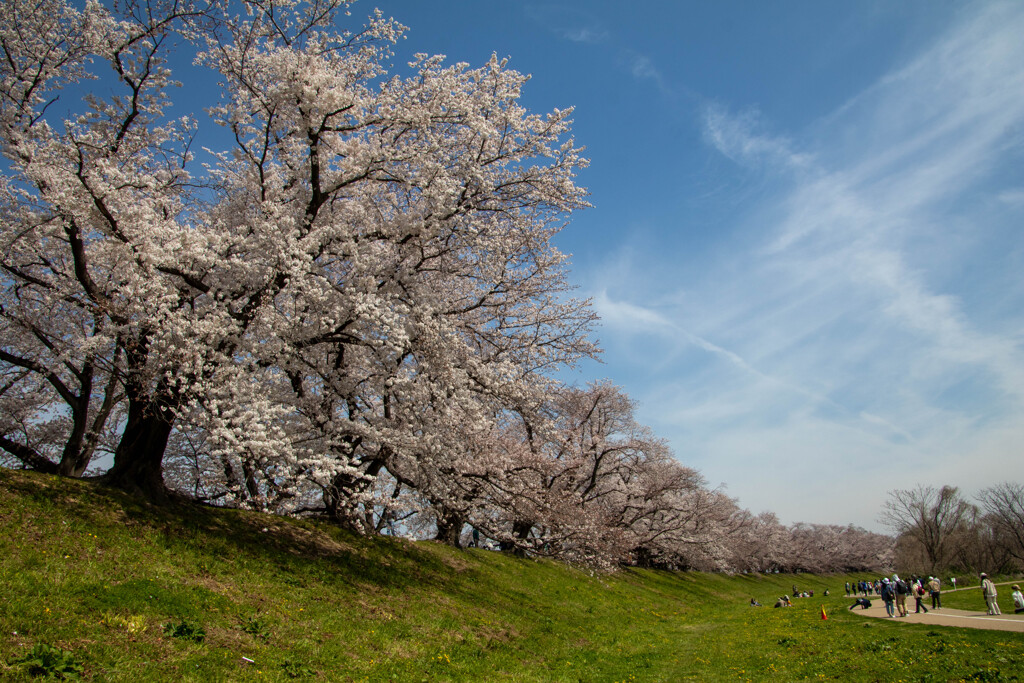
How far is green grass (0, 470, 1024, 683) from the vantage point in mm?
7492

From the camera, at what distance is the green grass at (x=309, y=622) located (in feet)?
24.6

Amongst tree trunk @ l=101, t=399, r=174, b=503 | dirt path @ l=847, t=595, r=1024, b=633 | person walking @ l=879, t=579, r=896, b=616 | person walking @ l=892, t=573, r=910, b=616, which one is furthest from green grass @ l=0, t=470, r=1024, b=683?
person walking @ l=892, t=573, r=910, b=616

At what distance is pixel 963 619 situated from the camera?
22688 millimetres

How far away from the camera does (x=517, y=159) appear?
49.9 ft

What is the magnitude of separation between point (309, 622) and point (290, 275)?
7320mm

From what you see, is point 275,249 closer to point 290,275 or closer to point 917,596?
point 290,275

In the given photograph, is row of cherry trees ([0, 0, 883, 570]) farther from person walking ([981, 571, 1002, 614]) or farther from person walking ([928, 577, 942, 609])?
person walking ([928, 577, 942, 609])

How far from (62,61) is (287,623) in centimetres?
1332

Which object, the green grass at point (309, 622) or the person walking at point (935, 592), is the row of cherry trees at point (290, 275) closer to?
the green grass at point (309, 622)

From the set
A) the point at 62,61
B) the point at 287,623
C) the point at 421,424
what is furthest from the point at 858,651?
the point at 62,61

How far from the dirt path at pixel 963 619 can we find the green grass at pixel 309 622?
170 centimetres

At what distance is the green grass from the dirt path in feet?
5.58

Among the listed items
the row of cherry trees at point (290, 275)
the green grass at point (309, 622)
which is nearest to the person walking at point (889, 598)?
the green grass at point (309, 622)

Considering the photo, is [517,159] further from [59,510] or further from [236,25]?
[59,510]
